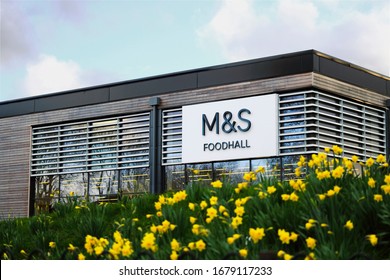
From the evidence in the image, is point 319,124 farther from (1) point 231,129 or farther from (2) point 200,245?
(2) point 200,245

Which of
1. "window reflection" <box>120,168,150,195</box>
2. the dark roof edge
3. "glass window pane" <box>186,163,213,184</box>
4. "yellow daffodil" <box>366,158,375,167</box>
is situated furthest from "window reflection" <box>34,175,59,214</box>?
"yellow daffodil" <box>366,158,375,167</box>

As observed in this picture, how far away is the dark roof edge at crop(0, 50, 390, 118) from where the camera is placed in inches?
813

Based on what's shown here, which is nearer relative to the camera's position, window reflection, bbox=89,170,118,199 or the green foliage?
the green foliage

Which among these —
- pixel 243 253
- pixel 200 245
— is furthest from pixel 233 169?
pixel 243 253

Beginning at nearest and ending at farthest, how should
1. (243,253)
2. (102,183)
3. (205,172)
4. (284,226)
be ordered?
1. (243,253)
2. (284,226)
3. (205,172)
4. (102,183)

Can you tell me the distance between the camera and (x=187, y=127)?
22.6 meters

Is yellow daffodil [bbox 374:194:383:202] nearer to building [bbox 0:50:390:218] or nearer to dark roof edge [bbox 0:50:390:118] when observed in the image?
building [bbox 0:50:390:218]

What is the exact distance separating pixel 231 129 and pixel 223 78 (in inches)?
65.9

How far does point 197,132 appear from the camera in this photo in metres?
22.4

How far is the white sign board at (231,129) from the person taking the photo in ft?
68.7

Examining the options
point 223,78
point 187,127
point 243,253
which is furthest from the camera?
point 187,127

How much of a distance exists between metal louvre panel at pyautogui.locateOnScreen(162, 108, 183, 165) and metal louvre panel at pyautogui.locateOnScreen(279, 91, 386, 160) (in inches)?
146

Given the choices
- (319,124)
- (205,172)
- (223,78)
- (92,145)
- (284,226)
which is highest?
(223,78)

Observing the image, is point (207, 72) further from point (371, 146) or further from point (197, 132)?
point (371, 146)
